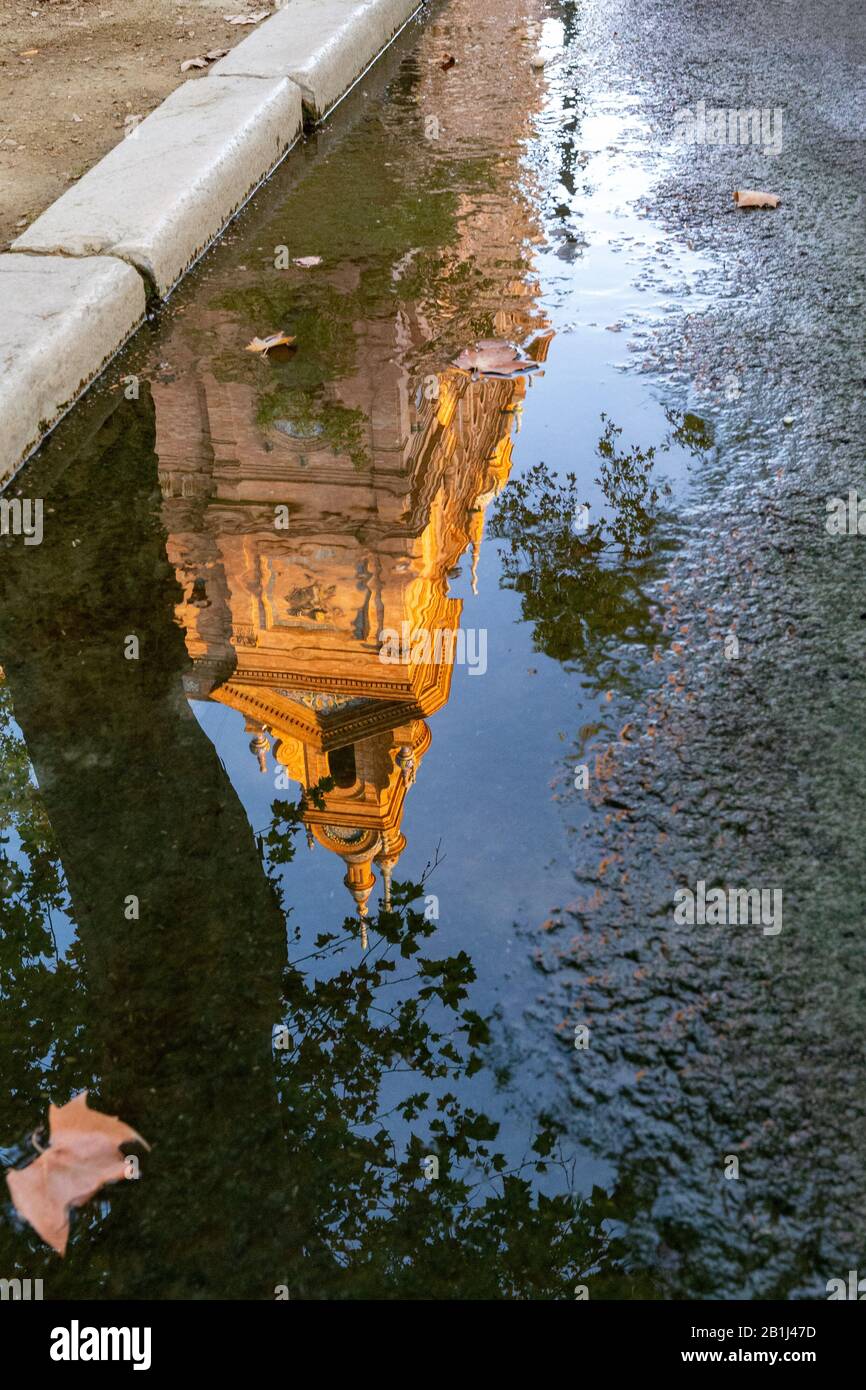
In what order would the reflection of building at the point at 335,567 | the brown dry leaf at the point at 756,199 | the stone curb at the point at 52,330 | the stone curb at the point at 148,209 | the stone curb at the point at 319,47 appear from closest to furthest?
the reflection of building at the point at 335,567
the stone curb at the point at 52,330
the stone curb at the point at 148,209
the brown dry leaf at the point at 756,199
the stone curb at the point at 319,47

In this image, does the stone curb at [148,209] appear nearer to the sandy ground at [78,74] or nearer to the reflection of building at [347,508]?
the reflection of building at [347,508]

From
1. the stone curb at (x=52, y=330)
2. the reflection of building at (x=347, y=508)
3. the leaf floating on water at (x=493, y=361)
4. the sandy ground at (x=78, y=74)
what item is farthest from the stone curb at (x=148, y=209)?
the leaf floating on water at (x=493, y=361)

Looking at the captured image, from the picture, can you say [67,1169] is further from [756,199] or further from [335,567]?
[756,199]

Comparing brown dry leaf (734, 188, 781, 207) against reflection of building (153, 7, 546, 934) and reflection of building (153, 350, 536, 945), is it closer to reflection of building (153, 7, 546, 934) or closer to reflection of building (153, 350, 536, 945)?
reflection of building (153, 7, 546, 934)

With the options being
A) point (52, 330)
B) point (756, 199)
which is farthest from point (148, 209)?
point (756, 199)

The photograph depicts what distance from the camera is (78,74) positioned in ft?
24.1

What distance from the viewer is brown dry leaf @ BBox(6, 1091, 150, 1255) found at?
2.06m

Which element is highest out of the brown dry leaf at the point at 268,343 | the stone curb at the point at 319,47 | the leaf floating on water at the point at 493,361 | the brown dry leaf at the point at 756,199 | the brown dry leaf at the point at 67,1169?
the stone curb at the point at 319,47

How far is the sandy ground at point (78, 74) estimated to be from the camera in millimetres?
5988

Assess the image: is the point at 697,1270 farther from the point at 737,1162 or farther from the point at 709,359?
the point at 709,359

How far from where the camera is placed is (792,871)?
2.51 metres

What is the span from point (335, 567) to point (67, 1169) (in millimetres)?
1767

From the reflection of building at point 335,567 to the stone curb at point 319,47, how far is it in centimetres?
303
